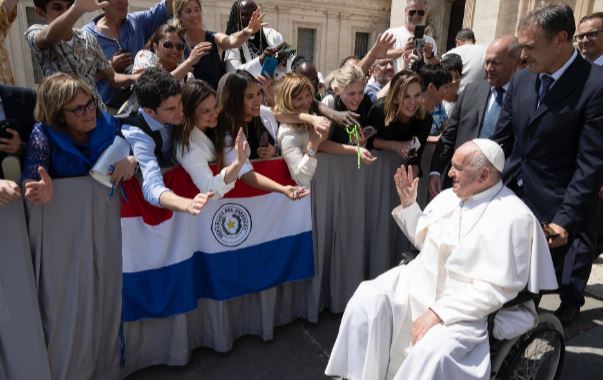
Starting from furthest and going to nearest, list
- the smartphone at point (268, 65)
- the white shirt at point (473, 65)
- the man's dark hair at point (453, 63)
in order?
the white shirt at point (473, 65)
the man's dark hair at point (453, 63)
the smartphone at point (268, 65)

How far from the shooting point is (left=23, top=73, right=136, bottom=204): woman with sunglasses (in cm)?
212

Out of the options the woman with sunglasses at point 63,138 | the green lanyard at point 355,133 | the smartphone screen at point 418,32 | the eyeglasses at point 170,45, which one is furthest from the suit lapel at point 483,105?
the woman with sunglasses at point 63,138

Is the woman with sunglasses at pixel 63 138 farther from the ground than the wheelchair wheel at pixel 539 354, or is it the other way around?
the woman with sunglasses at pixel 63 138

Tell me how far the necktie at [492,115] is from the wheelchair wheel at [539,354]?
4.83 feet

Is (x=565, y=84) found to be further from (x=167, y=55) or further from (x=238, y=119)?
(x=167, y=55)

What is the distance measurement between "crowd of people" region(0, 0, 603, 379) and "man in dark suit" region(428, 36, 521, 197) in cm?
1

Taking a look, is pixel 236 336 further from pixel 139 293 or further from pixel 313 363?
pixel 139 293

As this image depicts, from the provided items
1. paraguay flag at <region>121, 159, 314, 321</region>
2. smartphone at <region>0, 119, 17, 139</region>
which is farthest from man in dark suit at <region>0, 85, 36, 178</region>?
paraguay flag at <region>121, 159, 314, 321</region>

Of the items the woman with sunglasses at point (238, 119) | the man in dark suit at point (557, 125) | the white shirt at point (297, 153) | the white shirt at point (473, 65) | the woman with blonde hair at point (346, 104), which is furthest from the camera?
the white shirt at point (473, 65)

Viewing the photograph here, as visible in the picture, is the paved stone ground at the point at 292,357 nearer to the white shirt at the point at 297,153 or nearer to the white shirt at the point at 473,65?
the white shirt at the point at 297,153

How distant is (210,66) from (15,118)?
6.27ft

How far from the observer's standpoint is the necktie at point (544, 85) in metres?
2.58

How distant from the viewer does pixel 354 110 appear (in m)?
3.42

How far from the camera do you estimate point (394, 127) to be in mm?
3473
